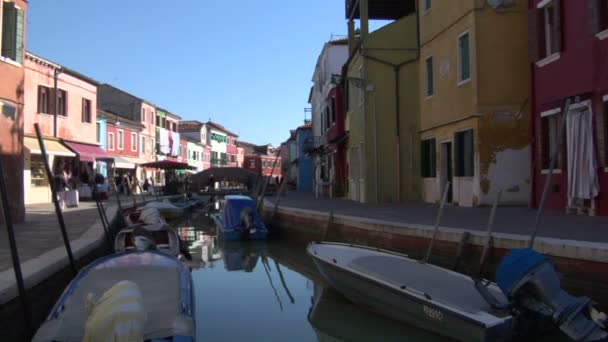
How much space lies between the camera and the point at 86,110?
31719 mm

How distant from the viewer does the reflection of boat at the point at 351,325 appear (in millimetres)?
7449

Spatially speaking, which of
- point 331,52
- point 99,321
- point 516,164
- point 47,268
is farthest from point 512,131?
point 331,52

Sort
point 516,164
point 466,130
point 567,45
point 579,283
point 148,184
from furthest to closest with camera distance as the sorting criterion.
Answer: point 148,184 < point 466,130 < point 516,164 < point 567,45 < point 579,283

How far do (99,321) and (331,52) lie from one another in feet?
94.7

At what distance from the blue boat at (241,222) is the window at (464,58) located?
7590 millimetres

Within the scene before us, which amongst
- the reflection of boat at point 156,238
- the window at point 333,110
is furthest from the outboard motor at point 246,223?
the window at point 333,110

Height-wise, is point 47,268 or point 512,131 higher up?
point 512,131

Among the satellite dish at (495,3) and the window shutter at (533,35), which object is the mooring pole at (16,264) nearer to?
the window shutter at (533,35)

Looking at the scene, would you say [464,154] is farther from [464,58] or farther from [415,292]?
[415,292]

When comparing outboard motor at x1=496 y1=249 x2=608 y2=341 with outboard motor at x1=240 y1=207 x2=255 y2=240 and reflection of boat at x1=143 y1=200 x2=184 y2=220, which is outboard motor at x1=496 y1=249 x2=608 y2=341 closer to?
outboard motor at x1=240 y1=207 x2=255 y2=240

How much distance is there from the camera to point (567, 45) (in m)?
12.7

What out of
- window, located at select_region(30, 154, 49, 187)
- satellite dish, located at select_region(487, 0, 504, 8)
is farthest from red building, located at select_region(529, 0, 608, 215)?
window, located at select_region(30, 154, 49, 187)

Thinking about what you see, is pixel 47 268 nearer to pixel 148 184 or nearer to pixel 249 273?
pixel 249 273

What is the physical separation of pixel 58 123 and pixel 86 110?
3.96 metres
